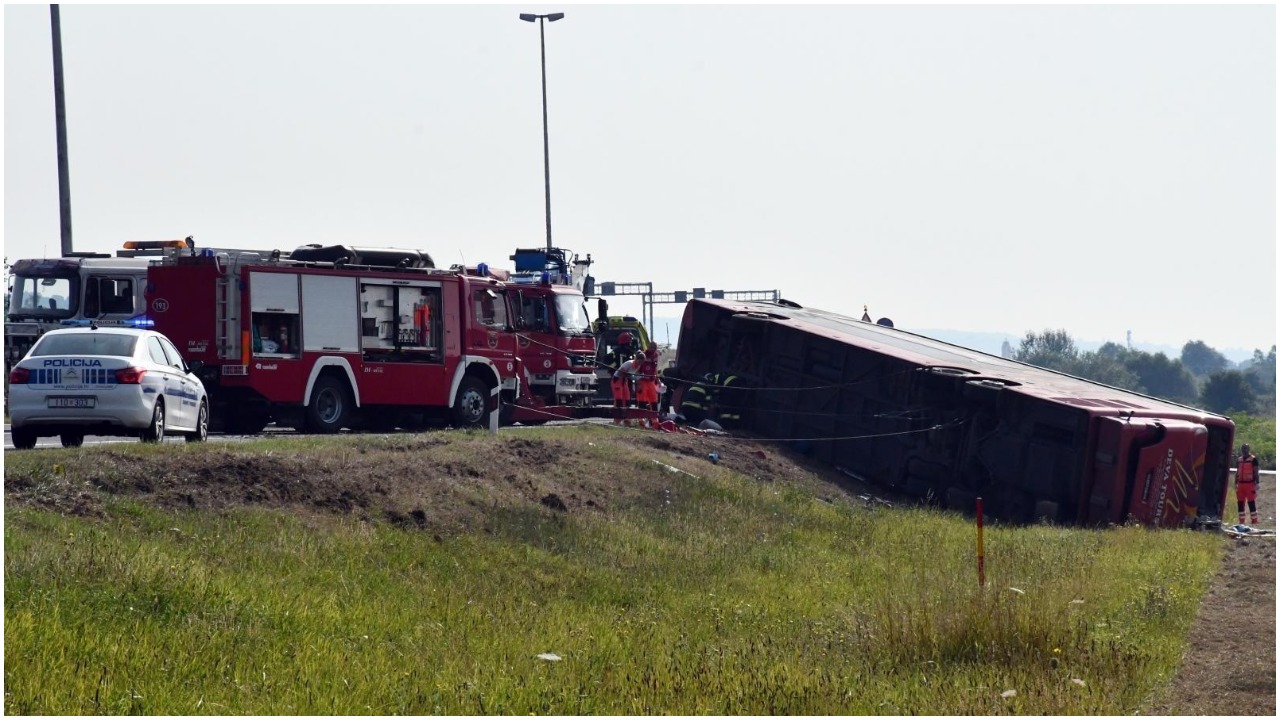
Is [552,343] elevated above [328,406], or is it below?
above

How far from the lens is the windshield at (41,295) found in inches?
905

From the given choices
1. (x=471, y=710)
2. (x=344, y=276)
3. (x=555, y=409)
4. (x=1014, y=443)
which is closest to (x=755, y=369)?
(x=555, y=409)

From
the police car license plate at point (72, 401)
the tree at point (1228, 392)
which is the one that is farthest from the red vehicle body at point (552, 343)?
the tree at point (1228, 392)

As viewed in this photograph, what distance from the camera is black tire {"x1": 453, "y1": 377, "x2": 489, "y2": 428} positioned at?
23328mm

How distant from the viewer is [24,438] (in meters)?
16.2

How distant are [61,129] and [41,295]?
19.2ft

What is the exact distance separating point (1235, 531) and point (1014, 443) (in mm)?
3400

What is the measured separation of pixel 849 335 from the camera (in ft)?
82.9

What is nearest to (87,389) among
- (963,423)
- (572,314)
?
(572,314)

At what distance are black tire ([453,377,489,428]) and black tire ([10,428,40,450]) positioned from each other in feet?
25.1

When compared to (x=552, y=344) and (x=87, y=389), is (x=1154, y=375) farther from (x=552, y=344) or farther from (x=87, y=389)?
(x=87, y=389)

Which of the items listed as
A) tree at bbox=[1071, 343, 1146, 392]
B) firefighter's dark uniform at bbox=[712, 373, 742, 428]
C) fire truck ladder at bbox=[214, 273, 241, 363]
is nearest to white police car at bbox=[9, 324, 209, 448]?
fire truck ladder at bbox=[214, 273, 241, 363]

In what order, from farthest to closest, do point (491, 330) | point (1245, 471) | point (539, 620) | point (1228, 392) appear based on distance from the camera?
1. point (1228, 392)
2. point (491, 330)
3. point (1245, 471)
4. point (539, 620)

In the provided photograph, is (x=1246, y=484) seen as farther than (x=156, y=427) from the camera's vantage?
Yes
